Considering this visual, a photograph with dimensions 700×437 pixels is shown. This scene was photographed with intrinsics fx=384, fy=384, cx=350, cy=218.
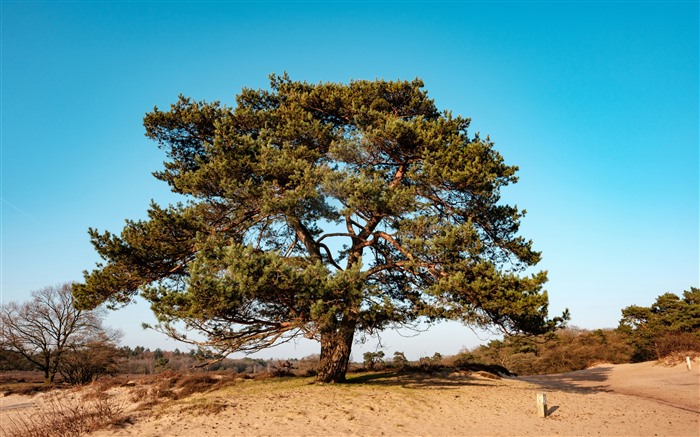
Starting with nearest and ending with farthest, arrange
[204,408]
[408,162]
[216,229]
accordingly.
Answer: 1. [204,408]
2. [216,229]
3. [408,162]

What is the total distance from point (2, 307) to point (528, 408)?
34.8 m

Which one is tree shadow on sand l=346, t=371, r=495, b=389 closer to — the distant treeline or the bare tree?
the distant treeline

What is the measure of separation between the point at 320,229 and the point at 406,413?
8425 mm

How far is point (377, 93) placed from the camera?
16.5 metres

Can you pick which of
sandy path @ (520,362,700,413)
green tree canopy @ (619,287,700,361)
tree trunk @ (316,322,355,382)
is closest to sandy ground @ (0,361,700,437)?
sandy path @ (520,362,700,413)

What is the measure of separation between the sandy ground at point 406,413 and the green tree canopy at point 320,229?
6.46ft

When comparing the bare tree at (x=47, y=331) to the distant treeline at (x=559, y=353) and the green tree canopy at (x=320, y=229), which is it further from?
the green tree canopy at (x=320, y=229)

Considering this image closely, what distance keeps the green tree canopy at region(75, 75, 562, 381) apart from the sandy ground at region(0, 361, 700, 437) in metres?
1.97

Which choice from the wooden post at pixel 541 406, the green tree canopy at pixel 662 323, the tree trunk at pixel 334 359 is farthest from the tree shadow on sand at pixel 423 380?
the green tree canopy at pixel 662 323

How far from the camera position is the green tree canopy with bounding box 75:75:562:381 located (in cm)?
1120

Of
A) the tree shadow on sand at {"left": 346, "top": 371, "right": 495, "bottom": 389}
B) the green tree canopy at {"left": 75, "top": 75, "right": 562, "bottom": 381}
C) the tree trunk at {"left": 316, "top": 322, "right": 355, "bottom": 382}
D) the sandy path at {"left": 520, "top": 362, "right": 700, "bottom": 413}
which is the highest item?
the green tree canopy at {"left": 75, "top": 75, "right": 562, "bottom": 381}

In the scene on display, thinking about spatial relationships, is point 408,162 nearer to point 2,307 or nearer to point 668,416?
point 668,416

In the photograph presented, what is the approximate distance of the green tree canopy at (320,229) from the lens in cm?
1120

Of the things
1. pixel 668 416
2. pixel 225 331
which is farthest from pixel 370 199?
pixel 668 416
